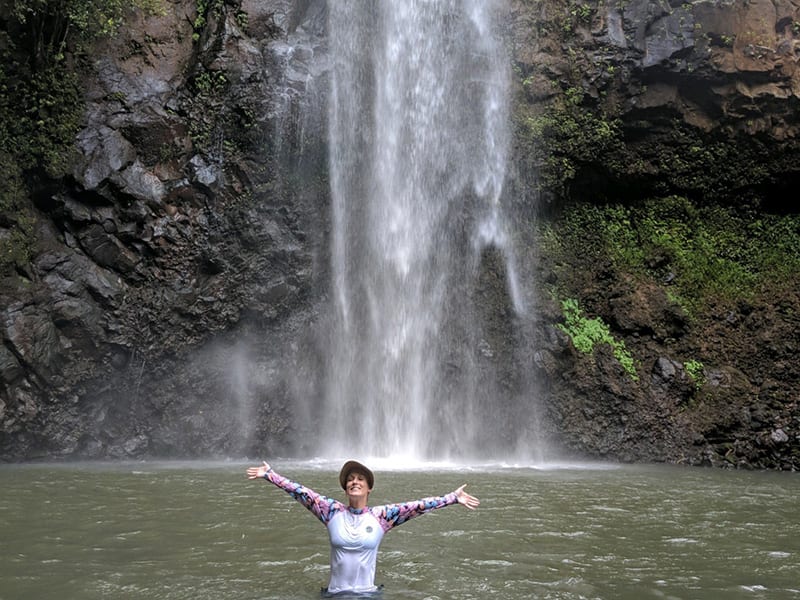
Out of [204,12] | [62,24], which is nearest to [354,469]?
[62,24]

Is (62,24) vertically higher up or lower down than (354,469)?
higher up

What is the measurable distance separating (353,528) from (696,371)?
1121 cm

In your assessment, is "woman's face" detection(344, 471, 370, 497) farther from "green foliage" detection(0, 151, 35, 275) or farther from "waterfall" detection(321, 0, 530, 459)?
"green foliage" detection(0, 151, 35, 275)

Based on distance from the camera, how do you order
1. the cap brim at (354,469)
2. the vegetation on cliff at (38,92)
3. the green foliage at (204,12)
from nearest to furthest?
the cap brim at (354,469) < the vegetation on cliff at (38,92) < the green foliage at (204,12)

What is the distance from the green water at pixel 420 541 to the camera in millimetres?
4625

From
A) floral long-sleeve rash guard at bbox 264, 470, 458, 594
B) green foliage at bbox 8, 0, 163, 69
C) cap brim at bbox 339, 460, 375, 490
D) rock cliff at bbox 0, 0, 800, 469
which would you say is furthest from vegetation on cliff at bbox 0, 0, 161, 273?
cap brim at bbox 339, 460, 375, 490

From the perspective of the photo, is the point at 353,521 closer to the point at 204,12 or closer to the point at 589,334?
the point at 589,334

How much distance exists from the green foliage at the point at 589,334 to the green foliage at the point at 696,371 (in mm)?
970

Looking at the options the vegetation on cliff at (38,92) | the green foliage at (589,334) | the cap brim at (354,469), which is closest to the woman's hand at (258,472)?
the cap brim at (354,469)

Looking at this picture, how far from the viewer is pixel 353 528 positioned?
13.4ft

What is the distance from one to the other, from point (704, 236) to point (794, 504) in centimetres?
845

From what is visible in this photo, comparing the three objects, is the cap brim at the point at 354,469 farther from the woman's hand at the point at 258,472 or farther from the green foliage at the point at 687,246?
the green foliage at the point at 687,246

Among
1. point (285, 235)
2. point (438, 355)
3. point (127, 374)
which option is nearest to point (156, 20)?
point (285, 235)

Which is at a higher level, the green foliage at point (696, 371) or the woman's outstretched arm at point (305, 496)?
the green foliage at point (696, 371)
